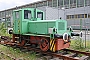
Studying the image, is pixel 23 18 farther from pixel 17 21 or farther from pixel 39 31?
pixel 39 31

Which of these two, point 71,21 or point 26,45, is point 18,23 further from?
point 71,21

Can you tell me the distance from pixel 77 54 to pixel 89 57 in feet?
2.32

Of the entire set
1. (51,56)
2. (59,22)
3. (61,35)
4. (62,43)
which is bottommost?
(51,56)

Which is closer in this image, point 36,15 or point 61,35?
point 61,35

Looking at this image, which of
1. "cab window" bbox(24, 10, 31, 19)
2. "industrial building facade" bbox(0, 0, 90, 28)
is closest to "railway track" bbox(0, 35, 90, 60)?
"cab window" bbox(24, 10, 31, 19)

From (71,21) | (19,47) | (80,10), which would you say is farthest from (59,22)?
(80,10)

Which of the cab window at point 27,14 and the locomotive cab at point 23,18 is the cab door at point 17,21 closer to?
the locomotive cab at point 23,18

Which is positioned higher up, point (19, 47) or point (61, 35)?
point (61, 35)

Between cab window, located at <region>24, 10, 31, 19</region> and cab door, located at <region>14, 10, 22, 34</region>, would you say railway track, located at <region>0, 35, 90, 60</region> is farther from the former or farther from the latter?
cab window, located at <region>24, 10, 31, 19</region>

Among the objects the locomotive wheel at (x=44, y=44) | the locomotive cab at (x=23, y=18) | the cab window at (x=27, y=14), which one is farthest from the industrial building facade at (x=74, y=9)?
the locomotive wheel at (x=44, y=44)

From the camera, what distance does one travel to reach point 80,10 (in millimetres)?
32781

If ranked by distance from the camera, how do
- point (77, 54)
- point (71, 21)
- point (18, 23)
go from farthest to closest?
point (71, 21), point (18, 23), point (77, 54)

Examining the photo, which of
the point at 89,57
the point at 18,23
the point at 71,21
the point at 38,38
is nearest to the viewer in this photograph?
the point at 89,57

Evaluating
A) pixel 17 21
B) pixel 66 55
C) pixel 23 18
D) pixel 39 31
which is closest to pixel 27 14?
pixel 23 18
